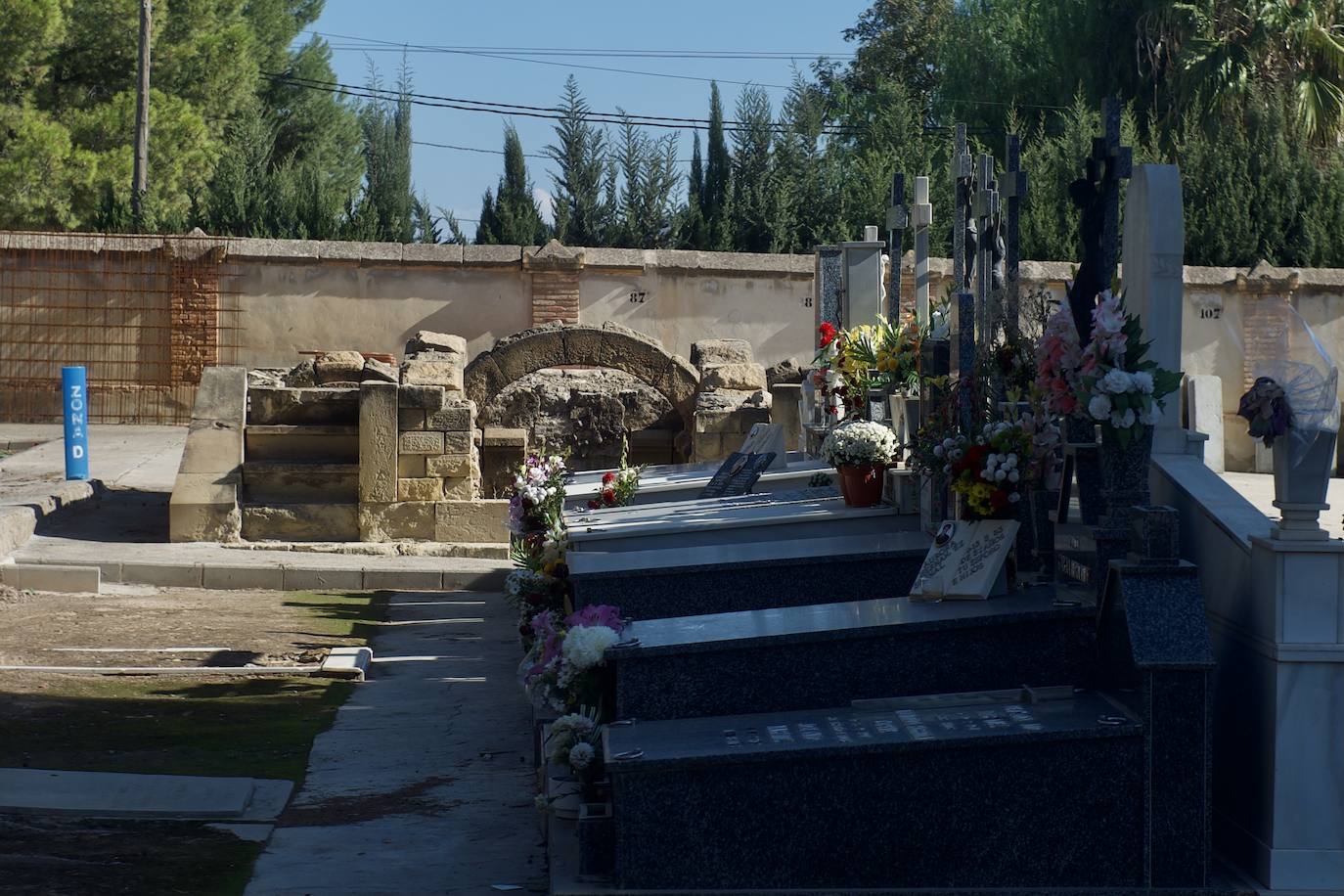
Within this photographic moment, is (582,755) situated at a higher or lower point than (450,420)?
lower

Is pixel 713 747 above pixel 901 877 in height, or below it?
above

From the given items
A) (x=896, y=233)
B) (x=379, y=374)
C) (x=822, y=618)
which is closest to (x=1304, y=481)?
(x=822, y=618)

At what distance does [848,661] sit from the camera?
5.06m

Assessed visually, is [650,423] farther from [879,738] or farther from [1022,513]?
[879,738]

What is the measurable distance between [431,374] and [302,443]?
1228 millimetres

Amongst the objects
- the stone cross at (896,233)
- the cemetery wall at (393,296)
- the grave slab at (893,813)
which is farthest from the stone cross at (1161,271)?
the cemetery wall at (393,296)

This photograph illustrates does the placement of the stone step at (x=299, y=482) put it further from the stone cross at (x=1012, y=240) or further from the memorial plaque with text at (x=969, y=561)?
the memorial plaque with text at (x=969, y=561)

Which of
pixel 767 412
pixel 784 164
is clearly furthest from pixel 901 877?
pixel 784 164

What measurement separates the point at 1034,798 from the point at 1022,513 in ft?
5.57

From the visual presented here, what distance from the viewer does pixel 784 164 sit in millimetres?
27078

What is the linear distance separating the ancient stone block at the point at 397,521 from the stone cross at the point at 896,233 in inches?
164

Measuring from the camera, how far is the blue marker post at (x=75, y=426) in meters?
14.1

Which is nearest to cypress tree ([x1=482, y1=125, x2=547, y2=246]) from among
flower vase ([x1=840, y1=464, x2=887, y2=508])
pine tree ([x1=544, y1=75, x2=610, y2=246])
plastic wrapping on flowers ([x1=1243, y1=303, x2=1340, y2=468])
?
pine tree ([x1=544, y1=75, x2=610, y2=246])

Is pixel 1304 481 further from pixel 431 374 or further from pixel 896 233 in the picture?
pixel 431 374
